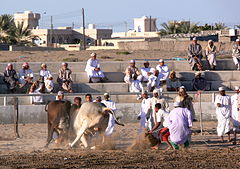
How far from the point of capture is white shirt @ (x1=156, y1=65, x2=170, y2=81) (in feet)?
83.9

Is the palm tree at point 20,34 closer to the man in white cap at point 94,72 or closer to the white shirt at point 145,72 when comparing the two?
the man in white cap at point 94,72

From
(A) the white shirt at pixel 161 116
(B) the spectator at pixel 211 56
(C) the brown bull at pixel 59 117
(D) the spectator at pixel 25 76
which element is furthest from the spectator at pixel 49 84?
(A) the white shirt at pixel 161 116

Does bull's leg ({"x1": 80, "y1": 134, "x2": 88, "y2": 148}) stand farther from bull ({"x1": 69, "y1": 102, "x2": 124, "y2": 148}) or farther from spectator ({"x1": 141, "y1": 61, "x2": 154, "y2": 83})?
spectator ({"x1": 141, "y1": 61, "x2": 154, "y2": 83})

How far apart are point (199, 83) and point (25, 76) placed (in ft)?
21.2

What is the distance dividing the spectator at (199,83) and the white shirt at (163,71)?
3.42 feet

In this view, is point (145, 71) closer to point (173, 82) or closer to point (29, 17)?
point (173, 82)

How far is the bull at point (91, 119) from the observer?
1638 cm

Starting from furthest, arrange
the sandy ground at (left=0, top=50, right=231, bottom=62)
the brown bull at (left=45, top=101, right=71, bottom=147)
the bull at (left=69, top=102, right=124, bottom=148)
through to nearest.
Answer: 1. the sandy ground at (left=0, top=50, right=231, bottom=62)
2. the brown bull at (left=45, top=101, right=71, bottom=147)
3. the bull at (left=69, top=102, right=124, bottom=148)

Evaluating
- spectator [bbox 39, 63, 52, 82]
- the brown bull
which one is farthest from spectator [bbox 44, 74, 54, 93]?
the brown bull

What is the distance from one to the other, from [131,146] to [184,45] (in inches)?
1147

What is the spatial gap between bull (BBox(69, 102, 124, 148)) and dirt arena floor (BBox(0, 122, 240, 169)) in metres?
0.47

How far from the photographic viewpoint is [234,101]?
19359 millimetres

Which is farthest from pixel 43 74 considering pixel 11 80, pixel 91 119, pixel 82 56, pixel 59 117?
pixel 82 56

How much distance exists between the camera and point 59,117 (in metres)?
17.2
